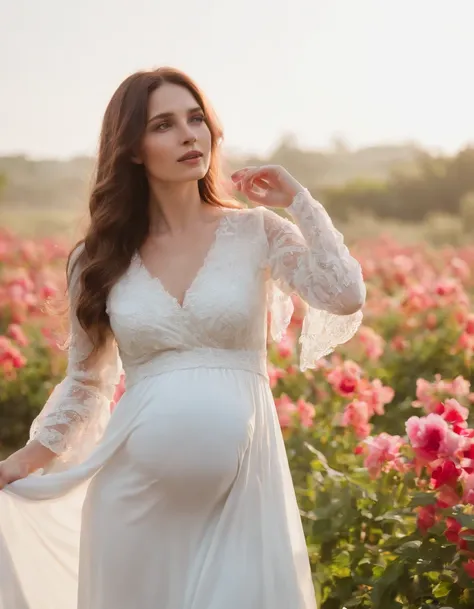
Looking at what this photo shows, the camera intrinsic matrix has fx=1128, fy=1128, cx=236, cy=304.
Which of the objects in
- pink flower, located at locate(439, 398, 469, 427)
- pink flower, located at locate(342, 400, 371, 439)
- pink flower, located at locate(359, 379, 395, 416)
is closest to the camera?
pink flower, located at locate(439, 398, 469, 427)

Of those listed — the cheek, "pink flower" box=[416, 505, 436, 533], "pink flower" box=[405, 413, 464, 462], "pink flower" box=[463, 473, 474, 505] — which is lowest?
"pink flower" box=[416, 505, 436, 533]

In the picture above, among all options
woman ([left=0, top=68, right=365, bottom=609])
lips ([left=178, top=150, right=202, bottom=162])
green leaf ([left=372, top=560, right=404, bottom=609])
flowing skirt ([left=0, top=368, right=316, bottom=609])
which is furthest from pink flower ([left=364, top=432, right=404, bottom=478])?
lips ([left=178, top=150, right=202, bottom=162])

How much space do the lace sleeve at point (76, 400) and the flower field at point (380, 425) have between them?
214 millimetres

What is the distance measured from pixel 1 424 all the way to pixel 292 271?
4.77m

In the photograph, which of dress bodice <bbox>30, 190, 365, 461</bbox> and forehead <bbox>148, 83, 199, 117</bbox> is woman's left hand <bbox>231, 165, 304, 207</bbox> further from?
forehead <bbox>148, 83, 199, 117</bbox>

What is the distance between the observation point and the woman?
2.97 metres

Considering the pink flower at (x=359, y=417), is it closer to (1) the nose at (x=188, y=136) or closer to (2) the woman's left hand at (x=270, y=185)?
(2) the woman's left hand at (x=270, y=185)

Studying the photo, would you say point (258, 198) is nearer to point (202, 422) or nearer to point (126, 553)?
point (202, 422)

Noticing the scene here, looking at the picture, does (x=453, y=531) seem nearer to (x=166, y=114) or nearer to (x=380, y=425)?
(x=166, y=114)

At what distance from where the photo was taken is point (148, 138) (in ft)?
10.6

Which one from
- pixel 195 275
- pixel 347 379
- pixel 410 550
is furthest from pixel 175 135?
pixel 347 379

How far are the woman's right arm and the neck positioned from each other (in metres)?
0.30

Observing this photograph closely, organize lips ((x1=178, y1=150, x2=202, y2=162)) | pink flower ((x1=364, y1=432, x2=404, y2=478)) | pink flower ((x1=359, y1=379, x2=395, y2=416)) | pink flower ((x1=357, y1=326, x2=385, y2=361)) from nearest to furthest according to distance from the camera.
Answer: lips ((x1=178, y1=150, x2=202, y2=162))
pink flower ((x1=364, y1=432, x2=404, y2=478))
pink flower ((x1=359, y1=379, x2=395, y2=416))
pink flower ((x1=357, y1=326, x2=385, y2=361))

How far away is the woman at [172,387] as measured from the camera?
9.76 feet
